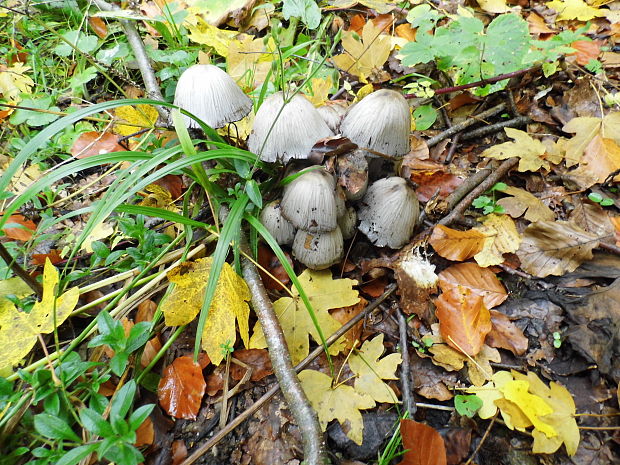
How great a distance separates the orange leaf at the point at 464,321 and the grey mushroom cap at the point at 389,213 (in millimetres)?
286

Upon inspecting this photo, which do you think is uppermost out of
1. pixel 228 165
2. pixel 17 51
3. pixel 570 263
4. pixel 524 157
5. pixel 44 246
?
pixel 17 51

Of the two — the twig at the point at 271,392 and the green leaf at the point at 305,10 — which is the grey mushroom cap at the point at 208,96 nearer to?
the twig at the point at 271,392

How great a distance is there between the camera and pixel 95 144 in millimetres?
1959

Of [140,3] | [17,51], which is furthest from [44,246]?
[140,3]

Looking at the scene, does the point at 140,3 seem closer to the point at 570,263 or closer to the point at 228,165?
the point at 228,165

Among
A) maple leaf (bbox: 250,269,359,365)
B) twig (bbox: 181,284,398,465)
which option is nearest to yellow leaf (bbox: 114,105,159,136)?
maple leaf (bbox: 250,269,359,365)

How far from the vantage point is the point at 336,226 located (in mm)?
1400

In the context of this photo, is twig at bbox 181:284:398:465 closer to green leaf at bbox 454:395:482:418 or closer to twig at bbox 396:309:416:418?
twig at bbox 396:309:416:418

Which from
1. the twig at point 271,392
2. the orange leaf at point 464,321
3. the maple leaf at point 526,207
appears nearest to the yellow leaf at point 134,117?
the twig at point 271,392

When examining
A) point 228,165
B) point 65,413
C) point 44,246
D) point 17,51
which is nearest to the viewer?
point 65,413

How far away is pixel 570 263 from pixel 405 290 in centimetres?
64

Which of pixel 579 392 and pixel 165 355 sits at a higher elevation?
pixel 165 355

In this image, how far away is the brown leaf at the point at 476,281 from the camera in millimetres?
1447

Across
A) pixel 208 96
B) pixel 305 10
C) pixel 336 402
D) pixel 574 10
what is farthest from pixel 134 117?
pixel 574 10
